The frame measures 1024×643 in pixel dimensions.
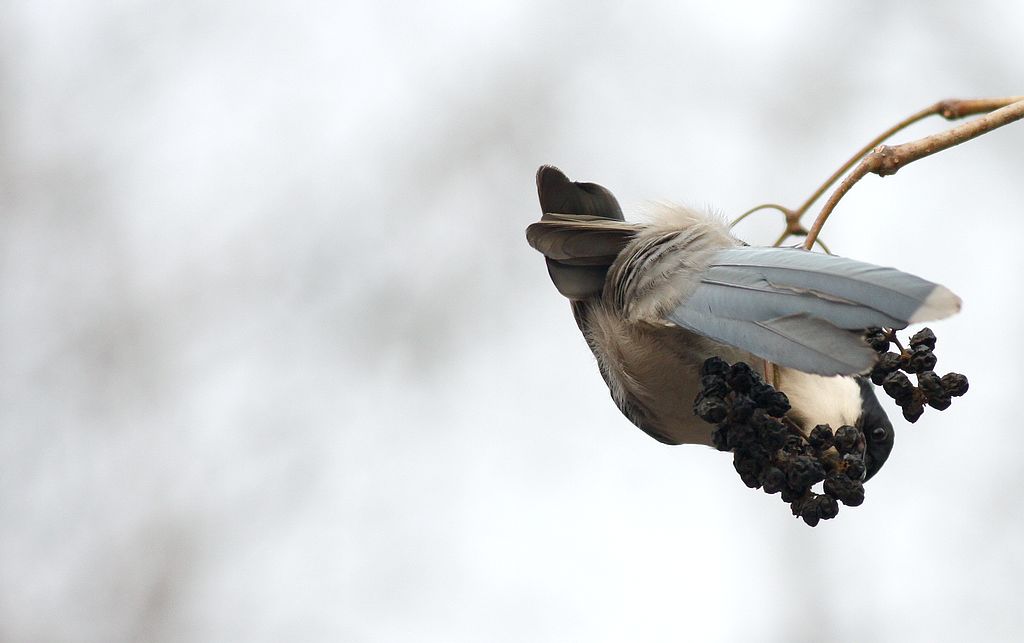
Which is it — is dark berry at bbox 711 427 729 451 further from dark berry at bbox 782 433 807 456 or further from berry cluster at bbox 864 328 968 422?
berry cluster at bbox 864 328 968 422

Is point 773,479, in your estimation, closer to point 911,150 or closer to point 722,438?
point 722,438

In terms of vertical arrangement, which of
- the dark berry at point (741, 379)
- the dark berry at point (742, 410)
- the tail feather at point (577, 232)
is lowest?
the dark berry at point (742, 410)

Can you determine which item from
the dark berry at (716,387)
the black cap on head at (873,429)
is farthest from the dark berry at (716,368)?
the black cap on head at (873,429)

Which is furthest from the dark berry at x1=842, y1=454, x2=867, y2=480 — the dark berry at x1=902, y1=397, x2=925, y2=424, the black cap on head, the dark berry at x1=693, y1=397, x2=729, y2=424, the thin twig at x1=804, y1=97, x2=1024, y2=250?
the black cap on head

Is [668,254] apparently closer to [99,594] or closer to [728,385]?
[728,385]

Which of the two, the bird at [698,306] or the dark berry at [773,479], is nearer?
the bird at [698,306]

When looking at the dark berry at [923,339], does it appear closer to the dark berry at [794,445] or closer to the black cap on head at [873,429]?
the dark berry at [794,445]
